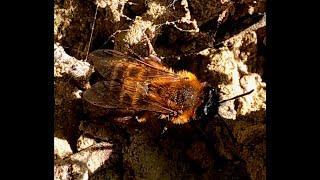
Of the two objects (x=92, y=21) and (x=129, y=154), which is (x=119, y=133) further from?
(x=92, y=21)

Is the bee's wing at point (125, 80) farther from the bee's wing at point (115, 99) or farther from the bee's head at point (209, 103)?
the bee's head at point (209, 103)

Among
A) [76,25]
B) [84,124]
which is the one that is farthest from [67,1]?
[84,124]

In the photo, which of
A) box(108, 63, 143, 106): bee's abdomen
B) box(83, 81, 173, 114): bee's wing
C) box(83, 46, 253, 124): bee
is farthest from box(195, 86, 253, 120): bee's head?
box(108, 63, 143, 106): bee's abdomen

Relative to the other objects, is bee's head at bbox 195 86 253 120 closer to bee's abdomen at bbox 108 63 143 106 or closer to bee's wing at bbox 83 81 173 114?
bee's wing at bbox 83 81 173 114

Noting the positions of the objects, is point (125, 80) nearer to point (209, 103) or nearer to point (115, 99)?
point (115, 99)

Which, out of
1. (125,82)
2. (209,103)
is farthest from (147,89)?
(209,103)

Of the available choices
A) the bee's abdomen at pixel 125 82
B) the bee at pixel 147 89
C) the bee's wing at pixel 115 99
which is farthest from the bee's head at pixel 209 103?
the bee's abdomen at pixel 125 82
